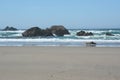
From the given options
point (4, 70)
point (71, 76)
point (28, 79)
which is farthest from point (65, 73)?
point (4, 70)

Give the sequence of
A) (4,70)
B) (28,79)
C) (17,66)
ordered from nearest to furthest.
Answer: (28,79)
(4,70)
(17,66)

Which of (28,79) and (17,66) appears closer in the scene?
(28,79)

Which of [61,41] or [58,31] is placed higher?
[58,31]

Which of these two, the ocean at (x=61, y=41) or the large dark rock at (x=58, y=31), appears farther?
the large dark rock at (x=58, y=31)

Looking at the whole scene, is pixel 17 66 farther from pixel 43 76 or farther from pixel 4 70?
pixel 43 76

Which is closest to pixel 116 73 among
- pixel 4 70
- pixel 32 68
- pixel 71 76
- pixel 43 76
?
pixel 71 76

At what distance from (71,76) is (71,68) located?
1339 millimetres

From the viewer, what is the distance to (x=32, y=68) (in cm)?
908

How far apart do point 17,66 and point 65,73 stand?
208cm

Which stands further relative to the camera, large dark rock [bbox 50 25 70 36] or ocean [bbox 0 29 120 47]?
large dark rock [bbox 50 25 70 36]

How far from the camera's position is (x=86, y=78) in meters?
7.39

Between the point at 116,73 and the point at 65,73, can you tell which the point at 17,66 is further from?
the point at 116,73

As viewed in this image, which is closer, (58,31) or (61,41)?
(61,41)

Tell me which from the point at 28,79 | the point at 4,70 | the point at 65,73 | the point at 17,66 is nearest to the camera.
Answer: the point at 28,79
